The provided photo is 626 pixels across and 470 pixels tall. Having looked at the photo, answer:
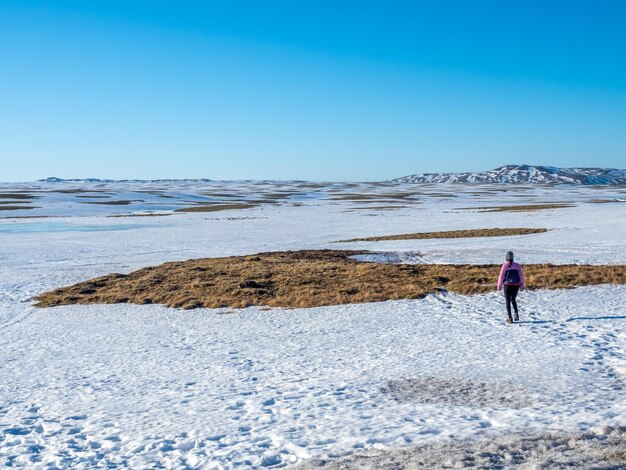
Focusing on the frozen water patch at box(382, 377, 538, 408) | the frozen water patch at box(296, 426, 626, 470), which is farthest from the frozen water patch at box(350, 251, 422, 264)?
the frozen water patch at box(296, 426, 626, 470)

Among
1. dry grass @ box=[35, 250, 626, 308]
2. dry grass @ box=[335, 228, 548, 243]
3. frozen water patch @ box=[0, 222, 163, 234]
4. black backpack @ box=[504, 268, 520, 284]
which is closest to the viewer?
black backpack @ box=[504, 268, 520, 284]

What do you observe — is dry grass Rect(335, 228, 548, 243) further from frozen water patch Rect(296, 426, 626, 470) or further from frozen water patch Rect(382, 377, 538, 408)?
frozen water patch Rect(296, 426, 626, 470)

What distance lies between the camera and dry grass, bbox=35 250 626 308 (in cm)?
2384

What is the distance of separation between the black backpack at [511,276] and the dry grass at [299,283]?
549 cm

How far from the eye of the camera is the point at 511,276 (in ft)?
59.2

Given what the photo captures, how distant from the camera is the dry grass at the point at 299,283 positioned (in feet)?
78.2

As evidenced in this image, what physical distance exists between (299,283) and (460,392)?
48.4ft

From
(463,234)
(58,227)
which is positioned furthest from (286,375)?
(58,227)

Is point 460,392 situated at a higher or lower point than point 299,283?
higher

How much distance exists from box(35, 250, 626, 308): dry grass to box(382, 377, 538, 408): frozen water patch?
9.78 m

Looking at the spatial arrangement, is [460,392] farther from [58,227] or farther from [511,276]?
[58,227]

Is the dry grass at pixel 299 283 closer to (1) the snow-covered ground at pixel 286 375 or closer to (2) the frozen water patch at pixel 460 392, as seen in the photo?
(1) the snow-covered ground at pixel 286 375

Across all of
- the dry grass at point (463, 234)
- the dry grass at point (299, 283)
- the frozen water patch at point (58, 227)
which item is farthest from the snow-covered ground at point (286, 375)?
the frozen water patch at point (58, 227)

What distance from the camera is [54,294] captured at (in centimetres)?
2722
